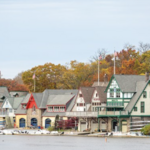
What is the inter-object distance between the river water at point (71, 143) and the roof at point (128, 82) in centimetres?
1159

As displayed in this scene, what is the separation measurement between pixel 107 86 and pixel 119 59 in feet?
197

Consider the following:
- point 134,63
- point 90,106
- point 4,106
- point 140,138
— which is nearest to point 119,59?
point 134,63

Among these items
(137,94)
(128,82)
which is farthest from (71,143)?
(128,82)

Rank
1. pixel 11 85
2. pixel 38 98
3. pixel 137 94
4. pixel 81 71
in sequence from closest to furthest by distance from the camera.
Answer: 1. pixel 137 94
2. pixel 38 98
3. pixel 81 71
4. pixel 11 85

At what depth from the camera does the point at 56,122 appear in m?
118

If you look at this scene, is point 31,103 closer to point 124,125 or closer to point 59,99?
point 59,99

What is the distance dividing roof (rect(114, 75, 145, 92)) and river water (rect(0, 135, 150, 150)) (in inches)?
456

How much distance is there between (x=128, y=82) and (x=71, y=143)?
823 inches

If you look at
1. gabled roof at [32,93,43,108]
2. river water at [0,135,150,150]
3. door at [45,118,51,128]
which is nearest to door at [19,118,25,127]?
gabled roof at [32,93,43,108]

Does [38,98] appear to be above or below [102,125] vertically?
above

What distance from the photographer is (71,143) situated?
310 ft

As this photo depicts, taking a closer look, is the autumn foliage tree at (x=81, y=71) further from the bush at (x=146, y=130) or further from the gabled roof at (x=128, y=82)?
the bush at (x=146, y=130)

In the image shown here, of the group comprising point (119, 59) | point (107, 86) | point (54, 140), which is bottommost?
point (54, 140)

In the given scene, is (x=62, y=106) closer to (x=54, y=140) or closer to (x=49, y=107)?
(x=49, y=107)
